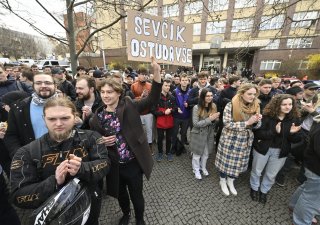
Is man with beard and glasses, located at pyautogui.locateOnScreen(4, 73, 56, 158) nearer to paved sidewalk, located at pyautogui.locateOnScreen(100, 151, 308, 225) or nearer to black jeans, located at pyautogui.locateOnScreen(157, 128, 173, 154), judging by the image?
paved sidewalk, located at pyautogui.locateOnScreen(100, 151, 308, 225)

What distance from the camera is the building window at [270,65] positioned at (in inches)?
989

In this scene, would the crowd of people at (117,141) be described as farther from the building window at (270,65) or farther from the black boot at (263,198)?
the building window at (270,65)

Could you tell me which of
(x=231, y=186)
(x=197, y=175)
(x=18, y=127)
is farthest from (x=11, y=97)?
(x=231, y=186)

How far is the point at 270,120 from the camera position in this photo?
2896 millimetres

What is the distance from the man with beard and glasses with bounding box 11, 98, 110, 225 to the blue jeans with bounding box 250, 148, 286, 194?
263cm

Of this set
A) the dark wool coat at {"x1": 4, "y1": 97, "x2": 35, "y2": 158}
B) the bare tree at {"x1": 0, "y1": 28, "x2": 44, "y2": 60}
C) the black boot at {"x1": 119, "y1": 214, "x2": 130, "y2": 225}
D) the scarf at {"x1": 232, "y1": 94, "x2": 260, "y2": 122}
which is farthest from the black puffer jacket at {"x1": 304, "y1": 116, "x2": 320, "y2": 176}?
the bare tree at {"x1": 0, "y1": 28, "x2": 44, "y2": 60}

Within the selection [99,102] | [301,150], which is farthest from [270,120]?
[99,102]

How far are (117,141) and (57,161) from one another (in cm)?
73

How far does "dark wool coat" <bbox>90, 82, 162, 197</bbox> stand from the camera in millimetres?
2107

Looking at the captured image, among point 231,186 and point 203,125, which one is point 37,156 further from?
point 231,186

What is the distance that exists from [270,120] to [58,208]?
3.11 meters

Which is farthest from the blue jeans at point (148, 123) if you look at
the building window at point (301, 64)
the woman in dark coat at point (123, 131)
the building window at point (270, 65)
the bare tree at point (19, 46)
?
the bare tree at point (19, 46)

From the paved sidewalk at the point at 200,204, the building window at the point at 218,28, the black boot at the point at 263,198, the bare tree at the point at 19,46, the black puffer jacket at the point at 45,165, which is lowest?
the paved sidewalk at the point at 200,204

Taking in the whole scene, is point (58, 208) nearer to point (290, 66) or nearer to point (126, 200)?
point (126, 200)
